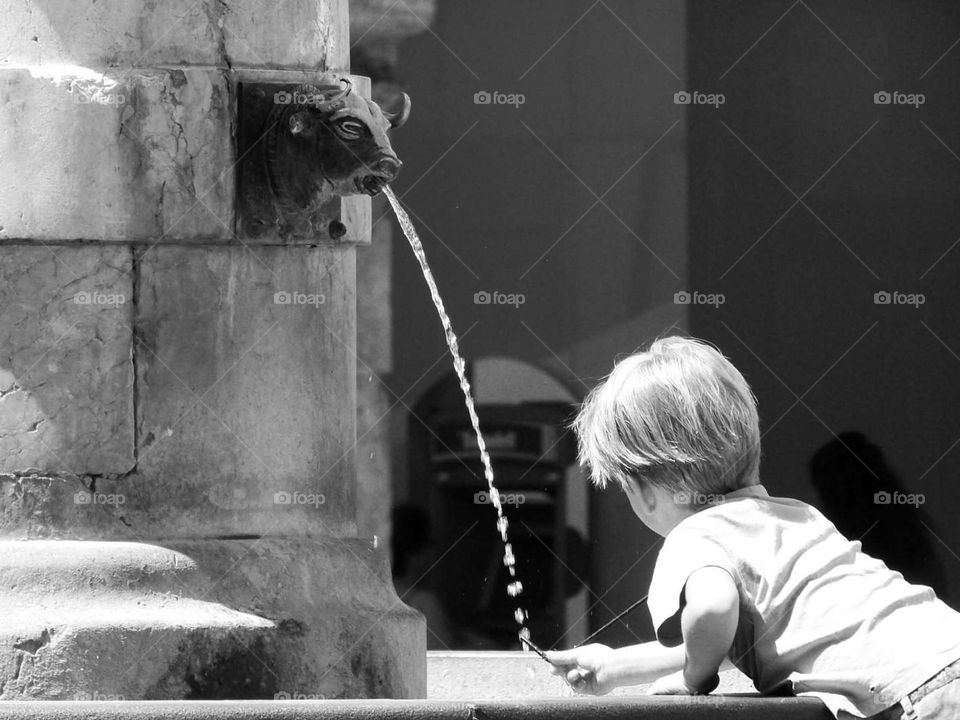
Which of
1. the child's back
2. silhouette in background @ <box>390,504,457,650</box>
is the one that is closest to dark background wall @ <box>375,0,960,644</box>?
silhouette in background @ <box>390,504,457,650</box>

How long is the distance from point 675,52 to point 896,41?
80 centimetres

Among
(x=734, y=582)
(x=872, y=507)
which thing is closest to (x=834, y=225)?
(x=872, y=507)

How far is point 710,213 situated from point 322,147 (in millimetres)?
3332

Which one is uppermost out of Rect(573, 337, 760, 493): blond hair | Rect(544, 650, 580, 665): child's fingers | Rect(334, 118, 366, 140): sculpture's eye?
Rect(334, 118, 366, 140): sculpture's eye

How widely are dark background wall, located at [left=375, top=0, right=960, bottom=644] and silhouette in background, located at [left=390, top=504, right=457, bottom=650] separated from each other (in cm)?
13

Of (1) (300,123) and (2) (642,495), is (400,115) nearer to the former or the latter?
(1) (300,123)

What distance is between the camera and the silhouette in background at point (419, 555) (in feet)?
21.9

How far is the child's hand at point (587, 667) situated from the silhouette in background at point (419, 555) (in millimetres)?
4008

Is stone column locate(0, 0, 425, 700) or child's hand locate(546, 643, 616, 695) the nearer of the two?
child's hand locate(546, 643, 616, 695)

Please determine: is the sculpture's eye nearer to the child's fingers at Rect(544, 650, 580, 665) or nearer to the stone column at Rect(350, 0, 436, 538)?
the child's fingers at Rect(544, 650, 580, 665)

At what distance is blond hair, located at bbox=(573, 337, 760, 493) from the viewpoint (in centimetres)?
260

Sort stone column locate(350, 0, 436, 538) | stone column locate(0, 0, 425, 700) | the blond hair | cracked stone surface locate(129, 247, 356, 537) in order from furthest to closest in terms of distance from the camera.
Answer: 1. stone column locate(350, 0, 436, 538)
2. cracked stone surface locate(129, 247, 356, 537)
3. stone column locate(0, 0, 425, 700)
4. the blond hair

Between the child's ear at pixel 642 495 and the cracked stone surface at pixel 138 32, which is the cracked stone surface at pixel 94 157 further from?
the child's ear at pixel 642 495

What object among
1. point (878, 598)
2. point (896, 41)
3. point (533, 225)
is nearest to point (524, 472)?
point (533, 225)
